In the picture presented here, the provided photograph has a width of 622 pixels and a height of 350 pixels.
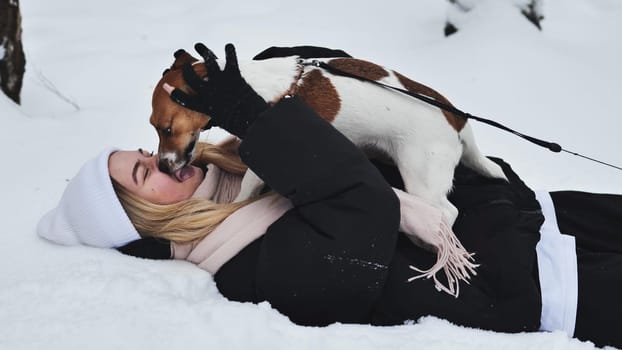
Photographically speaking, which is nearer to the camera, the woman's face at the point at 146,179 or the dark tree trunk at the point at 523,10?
the woman's face at the point at 146,179

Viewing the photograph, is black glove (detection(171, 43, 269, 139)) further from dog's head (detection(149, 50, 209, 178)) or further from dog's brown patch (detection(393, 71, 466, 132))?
dog's brown patch (detection(393, 71, 466, 132))

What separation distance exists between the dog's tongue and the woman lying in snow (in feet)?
0.04

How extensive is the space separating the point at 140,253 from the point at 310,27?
11.6 ft

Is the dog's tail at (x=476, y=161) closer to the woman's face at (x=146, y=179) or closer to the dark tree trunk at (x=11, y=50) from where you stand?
the woman's face at (x=146, y=179)

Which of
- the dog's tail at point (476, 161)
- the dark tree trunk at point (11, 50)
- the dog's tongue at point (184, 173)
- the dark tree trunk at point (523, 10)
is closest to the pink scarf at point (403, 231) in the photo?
the dog's tongue at point (184, 173)

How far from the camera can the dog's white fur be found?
198cm

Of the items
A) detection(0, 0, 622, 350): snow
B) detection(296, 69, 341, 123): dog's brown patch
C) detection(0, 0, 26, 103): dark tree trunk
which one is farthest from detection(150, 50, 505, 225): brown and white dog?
detection(0, 0, 26, 103): dark tree trunk

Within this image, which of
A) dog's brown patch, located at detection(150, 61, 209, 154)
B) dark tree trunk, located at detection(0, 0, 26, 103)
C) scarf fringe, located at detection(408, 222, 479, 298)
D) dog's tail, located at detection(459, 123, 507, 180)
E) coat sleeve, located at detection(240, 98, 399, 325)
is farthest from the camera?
dark tree trunk, located at detection(0, 0, 26, 103)

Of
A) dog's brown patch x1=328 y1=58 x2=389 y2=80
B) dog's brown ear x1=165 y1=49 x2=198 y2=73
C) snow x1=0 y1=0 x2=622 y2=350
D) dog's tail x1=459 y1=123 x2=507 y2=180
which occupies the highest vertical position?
dog's brown ear x1=165 y1=49 x2=198 y2=73

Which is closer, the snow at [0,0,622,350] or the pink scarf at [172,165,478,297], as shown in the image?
the snow at [0,0,622,350]

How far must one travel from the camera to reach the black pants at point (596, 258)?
1.72 m

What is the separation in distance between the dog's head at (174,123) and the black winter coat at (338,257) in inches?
11.2

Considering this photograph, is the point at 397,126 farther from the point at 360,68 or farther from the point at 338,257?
the point at 338,257

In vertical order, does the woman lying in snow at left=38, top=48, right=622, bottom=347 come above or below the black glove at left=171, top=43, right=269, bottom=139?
below
